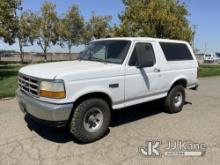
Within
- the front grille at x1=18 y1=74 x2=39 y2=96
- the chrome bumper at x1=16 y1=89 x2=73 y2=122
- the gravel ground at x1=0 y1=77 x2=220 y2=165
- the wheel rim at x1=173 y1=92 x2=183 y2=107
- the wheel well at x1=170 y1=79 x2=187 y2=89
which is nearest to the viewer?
the gravel ground at x1=0 y1=77 x2=220 y2=165

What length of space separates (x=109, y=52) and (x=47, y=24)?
30.6m

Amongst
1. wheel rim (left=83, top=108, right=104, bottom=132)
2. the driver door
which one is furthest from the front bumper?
the driver door

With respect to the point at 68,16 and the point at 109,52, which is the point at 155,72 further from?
the point at 68,16

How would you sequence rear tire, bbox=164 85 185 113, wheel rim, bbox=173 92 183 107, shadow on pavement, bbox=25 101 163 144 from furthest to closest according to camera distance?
wheel rim, bbox=173 92 183 107 < rear tire, bbox=164 85 185 113 < shadow on pavement, bbox=25 101 163 144

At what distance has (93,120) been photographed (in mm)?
5328

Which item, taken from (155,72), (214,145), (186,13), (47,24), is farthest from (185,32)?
(47,24)

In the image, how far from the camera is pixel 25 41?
36.2 meters

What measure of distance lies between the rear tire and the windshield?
81.3 inches

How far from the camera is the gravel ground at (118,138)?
4520mm

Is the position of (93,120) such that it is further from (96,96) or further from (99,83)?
(99,83)

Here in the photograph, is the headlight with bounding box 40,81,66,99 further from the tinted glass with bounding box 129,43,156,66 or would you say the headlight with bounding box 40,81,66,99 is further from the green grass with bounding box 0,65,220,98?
the green grass with bounding box 0,65,220,98

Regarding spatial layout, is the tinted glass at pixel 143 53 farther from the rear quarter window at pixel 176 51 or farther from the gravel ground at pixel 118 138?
the gravel ground at pixel 118 138

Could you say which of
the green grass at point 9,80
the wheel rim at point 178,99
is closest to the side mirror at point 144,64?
the wheel rim at point 178,99

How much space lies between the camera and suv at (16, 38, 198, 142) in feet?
15.5
